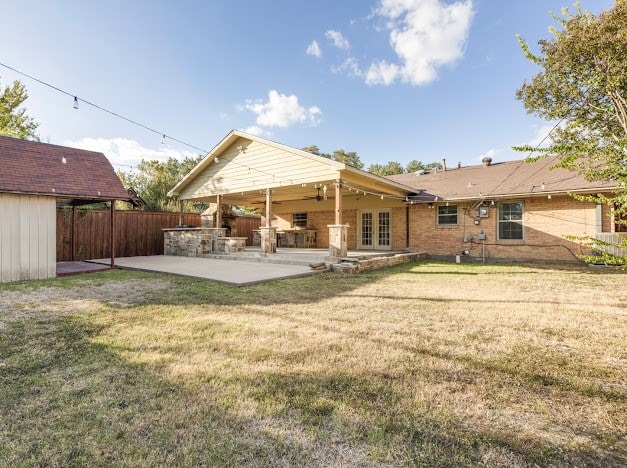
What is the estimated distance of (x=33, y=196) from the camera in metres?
7.60

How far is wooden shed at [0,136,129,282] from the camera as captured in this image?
23.8 feet

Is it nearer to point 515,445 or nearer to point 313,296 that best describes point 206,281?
point 313,296

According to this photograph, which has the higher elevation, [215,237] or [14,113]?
[14,113]

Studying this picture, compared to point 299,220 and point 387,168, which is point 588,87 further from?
point 387,168

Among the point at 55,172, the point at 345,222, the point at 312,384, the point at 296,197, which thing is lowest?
the point at 312,384

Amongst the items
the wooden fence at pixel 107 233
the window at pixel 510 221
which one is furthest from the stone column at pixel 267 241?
the window at pixel 510 221

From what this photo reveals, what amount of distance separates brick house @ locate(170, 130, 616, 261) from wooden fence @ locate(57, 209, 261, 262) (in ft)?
5.95

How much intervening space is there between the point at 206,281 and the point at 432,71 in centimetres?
1430

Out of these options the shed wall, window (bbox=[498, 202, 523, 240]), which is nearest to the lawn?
the shed wall

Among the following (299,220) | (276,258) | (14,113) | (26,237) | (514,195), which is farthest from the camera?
(14,113)

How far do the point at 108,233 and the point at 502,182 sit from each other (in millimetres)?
15969

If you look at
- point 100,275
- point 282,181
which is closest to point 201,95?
point 282,181

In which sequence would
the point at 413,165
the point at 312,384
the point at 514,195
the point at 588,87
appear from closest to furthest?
the point at 312,384 → the point at 588,87 → the point at 514,195 → the point at 413,165

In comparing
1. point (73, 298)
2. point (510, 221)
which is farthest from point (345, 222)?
point (73, 298)
